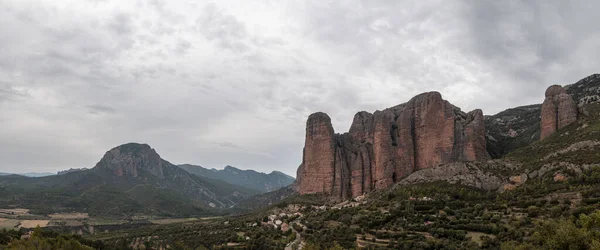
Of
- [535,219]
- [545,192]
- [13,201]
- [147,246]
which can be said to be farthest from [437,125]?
[13,201]

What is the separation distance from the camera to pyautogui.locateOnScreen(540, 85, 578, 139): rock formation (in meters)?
77.3

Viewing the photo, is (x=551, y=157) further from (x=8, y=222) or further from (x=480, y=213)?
(x=8, y=222)

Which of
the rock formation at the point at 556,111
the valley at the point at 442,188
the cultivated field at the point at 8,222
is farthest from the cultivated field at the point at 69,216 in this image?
the rock formation at the point at 556,111

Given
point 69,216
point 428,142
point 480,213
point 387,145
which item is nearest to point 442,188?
point 480,213

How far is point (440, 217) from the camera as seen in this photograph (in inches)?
2343

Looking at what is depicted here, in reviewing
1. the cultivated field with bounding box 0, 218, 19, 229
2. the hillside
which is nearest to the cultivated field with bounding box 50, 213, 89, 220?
the cultivated field with bounding box 0, 218, 19, 229

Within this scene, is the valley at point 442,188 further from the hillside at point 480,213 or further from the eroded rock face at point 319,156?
the eroded rock face at point 319,156

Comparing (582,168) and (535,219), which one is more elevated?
(582,168)

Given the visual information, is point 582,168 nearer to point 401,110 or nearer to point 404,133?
point 404,133

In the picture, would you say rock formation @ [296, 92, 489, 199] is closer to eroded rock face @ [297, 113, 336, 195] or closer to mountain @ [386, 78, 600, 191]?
eroded rock face @ [297, 113, 336, 195]

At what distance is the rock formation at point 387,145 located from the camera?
9150cm

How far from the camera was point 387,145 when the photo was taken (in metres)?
102

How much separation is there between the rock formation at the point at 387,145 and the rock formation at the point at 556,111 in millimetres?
13671

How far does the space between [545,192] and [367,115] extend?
5995cm
